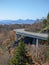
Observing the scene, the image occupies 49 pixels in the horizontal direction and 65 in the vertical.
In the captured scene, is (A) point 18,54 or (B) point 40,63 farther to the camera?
(B) point 40,63

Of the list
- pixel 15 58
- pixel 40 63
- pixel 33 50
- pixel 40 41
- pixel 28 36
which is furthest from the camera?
pixel 28 36

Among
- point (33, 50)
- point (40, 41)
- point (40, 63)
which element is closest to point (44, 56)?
point (40, 63)

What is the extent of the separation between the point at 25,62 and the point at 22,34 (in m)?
16.3

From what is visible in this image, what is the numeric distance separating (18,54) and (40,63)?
4766 millimetres

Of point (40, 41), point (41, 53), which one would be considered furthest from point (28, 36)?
point (41, 53)

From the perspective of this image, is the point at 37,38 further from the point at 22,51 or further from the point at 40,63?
the point at 22,51

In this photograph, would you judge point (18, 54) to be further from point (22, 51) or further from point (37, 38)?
point (37, 38)

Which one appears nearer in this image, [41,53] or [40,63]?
[40,63]

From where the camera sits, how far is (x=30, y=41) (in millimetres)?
28688

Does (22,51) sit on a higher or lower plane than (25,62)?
higher

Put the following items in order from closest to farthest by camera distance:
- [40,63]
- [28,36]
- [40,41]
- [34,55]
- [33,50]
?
[40,63], [34,55], [33,50], [40,41], [28,36]

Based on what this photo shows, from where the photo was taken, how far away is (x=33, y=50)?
2080 centimetres

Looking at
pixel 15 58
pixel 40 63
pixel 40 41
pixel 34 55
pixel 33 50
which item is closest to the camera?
pixel 15 58

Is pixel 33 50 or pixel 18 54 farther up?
pixel 18 54
